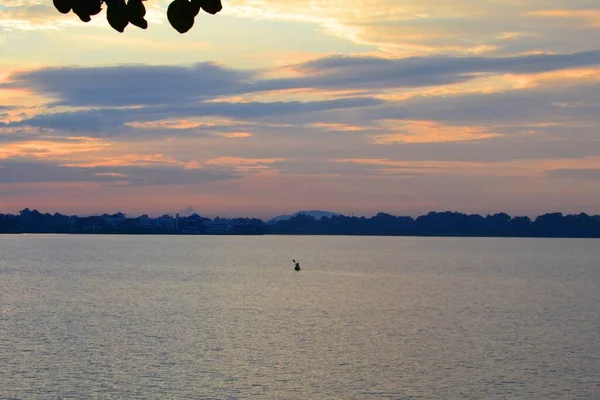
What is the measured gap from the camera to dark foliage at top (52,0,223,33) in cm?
649

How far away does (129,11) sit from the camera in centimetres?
657

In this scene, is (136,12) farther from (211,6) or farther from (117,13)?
(211,6)

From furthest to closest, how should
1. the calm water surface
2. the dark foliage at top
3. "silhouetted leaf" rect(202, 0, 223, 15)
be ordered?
1. the calm water surface
2. the dark foliage at top
3. "silhouetted leaf" rect(202, 0, 223, 15)

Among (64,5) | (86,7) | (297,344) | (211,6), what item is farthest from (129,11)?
(297,344)

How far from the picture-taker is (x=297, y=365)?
69.4m

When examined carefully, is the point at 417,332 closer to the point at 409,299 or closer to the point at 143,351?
the point at 143,351

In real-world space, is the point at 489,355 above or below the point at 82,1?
below

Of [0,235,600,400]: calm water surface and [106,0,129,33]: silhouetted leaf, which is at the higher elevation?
[106,0,129,33]: silhouetted leaf

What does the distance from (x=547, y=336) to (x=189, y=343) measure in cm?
3553

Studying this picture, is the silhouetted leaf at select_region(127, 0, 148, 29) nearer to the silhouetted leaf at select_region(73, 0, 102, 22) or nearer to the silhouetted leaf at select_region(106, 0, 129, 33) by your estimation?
the silhouetted leaf at select_region(106, 0, 129, 33)

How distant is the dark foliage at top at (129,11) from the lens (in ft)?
21.3

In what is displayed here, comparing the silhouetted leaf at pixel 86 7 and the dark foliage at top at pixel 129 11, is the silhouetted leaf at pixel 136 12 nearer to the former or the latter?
the dark foliage at top at pixel 129 11

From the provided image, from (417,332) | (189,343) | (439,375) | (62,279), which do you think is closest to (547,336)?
(417,332)

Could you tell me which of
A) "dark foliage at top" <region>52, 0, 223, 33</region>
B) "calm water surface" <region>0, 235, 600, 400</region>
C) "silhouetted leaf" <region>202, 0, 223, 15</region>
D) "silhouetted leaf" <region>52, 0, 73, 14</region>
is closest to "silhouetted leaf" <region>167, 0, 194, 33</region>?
"dark foliage at top" <region>52, 0, 223, 33</region>
